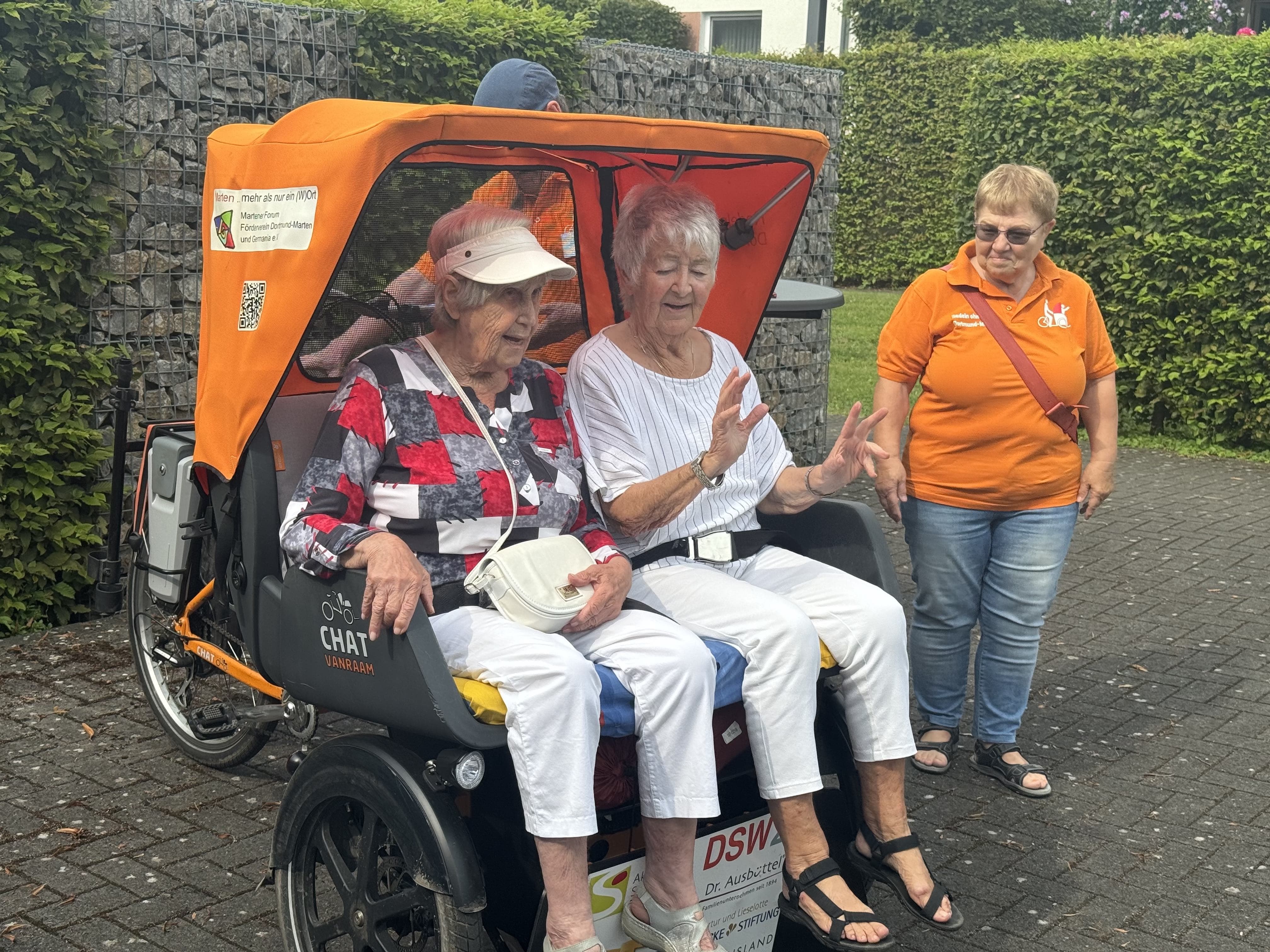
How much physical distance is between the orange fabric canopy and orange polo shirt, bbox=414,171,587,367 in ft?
0.12

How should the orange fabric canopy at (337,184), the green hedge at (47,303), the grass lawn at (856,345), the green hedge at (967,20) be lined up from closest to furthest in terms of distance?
the orange fabric canopy at (337,184), the green hedge at (47,303), the grass lawn at (856,345), the green hedge at (967,20)

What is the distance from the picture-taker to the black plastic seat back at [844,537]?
3.74m

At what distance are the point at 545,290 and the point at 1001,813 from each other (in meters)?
2.19

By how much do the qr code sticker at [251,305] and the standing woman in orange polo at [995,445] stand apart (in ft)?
6.84

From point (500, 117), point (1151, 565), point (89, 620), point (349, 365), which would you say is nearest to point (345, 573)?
point (349, 365)

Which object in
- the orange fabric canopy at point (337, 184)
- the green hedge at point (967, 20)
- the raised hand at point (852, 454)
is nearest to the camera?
the orange fabric canopy at point (337, 184)

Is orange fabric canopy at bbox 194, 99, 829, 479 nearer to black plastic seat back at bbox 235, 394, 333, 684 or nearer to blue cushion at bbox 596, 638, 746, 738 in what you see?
black plastic seat back at bbox 235, 394, 333, 684

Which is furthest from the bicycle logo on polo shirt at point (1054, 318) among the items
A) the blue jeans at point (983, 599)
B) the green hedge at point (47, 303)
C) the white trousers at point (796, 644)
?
the green hedge at point (47, 303)

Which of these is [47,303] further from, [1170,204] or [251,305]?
[1170,204]

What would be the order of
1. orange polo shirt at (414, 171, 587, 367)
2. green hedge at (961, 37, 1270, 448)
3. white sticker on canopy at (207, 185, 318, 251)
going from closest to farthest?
white sticker on canopy at (207, 185, 318, 251) < orange polo shirt at (414, 171, 587, 367) < green hedge at (961, 37, 1270, 448)

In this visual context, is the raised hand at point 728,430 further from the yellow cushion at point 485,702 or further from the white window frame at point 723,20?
the white window frame at point 723,20

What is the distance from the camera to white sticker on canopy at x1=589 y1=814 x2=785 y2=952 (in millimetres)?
3068

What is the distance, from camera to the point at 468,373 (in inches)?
140

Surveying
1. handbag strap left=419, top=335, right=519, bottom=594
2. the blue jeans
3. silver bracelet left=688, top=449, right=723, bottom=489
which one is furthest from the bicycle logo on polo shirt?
handbag strap left=419, top=335, right=519, bottom=594
